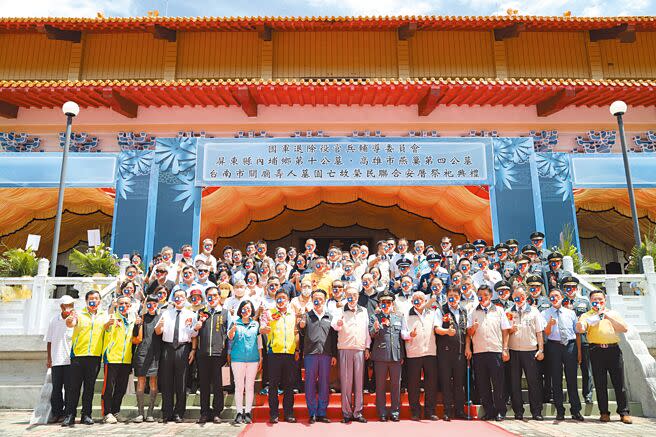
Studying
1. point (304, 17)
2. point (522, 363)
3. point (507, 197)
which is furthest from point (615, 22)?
point (522, 363)

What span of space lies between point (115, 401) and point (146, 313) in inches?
42.1

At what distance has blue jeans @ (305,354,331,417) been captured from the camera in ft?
19.7

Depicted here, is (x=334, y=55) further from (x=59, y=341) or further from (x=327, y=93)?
(x=59, y=341)

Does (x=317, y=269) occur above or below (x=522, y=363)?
above

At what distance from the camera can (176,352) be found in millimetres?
6145

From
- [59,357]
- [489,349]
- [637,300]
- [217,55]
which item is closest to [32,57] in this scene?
[217,55]

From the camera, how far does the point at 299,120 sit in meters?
11.6

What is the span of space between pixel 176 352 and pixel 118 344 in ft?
2.28

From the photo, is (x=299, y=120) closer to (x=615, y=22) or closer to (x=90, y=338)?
(x=90, y=338)

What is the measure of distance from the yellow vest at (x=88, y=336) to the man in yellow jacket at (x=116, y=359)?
0.26ft

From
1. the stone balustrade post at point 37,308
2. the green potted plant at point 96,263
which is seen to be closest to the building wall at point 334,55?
the green potted plant at point 96,263

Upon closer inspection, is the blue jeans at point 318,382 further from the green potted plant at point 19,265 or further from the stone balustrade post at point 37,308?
the green potted plant at point 19,265

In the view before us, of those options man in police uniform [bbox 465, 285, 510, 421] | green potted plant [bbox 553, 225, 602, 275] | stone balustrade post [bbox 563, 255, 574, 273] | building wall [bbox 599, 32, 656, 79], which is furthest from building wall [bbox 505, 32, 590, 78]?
man in police uniform [bbox 465, 285, 510, 421]

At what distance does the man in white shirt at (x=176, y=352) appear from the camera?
19.8 ft
